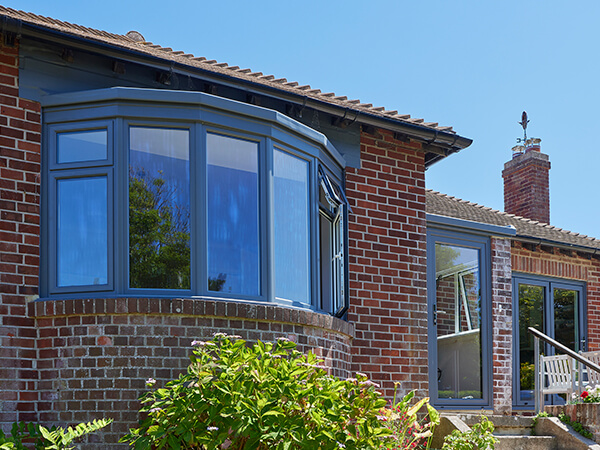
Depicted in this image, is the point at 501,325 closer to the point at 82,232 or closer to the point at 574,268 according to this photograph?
the point at 574,268

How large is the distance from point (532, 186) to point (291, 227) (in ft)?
33.1

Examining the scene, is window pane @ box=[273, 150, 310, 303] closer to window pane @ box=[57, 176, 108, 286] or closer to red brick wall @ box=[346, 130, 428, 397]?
red brick wall @ box=[346, 130, 428, 397]

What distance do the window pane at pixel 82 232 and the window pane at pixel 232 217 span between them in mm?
914

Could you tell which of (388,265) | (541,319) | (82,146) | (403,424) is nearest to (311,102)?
(388,265)

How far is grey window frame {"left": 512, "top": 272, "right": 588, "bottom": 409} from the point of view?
11.3 metres

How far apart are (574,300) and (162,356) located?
8546 millimetres

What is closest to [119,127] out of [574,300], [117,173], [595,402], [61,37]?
[117,173]

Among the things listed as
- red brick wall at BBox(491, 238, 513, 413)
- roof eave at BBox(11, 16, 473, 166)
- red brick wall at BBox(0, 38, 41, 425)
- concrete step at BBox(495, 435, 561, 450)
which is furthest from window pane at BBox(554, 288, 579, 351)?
red brick wall at BBox(0, 38, 41, 425)

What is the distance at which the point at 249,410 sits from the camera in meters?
5.63

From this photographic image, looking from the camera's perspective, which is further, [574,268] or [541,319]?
[574,268]

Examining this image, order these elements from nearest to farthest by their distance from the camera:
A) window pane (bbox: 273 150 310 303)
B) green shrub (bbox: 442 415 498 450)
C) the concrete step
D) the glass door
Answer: window pane (bbox: 273 150 310 303) < green shrub (bbox: 442 415 498 450) < the concrete step < the glass door

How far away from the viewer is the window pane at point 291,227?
23.9ft

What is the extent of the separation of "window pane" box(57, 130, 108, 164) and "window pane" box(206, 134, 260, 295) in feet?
3.06

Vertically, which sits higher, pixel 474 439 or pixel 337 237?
pixel 337 237
